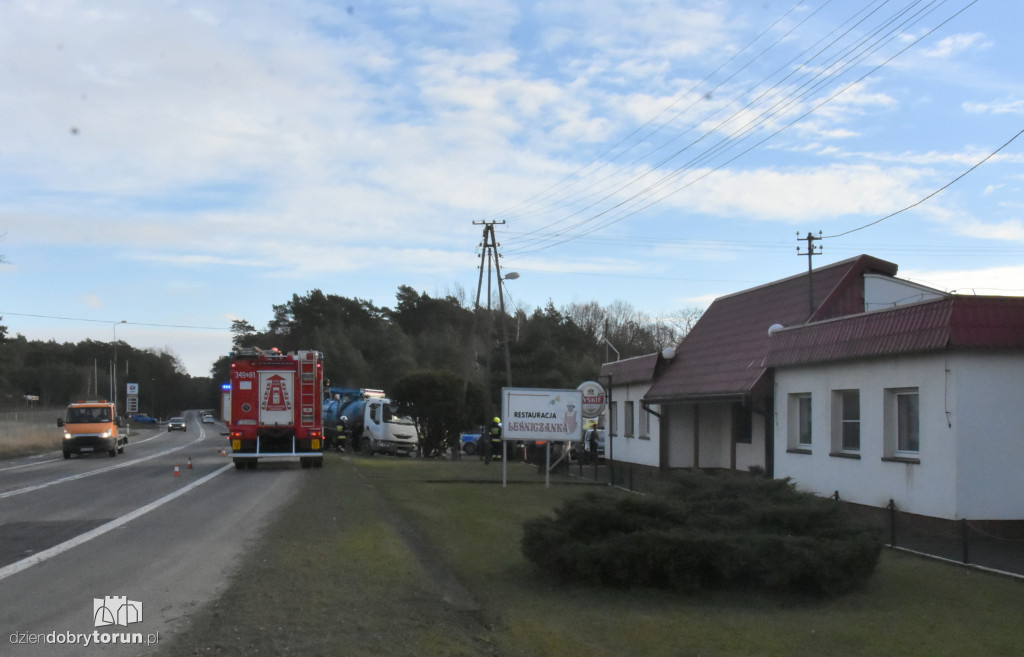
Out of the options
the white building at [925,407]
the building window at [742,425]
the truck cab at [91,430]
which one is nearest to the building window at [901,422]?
the white building at [925,407]

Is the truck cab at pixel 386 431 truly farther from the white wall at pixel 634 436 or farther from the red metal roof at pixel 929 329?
the red metal roof at pixel 929 329

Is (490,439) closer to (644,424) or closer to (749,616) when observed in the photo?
(644,424)

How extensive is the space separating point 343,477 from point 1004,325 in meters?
16.5

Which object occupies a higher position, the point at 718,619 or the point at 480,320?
the point at 480,320

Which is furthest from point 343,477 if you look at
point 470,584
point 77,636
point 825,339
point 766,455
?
point 77,636

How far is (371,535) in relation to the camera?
12758mm

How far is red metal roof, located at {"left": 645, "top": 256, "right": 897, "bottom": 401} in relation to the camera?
20859 mm

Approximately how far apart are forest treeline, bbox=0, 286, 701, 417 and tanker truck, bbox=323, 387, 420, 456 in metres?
10.4

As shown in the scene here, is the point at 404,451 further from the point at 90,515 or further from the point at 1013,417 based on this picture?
the point at 1013,417

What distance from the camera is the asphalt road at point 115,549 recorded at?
24.2ft

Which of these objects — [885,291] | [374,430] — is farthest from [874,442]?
[374,430]

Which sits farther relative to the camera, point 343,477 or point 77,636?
point 343,477


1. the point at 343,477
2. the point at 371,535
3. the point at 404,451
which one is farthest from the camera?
the point at 404,451

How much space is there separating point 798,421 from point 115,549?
1284 cm
